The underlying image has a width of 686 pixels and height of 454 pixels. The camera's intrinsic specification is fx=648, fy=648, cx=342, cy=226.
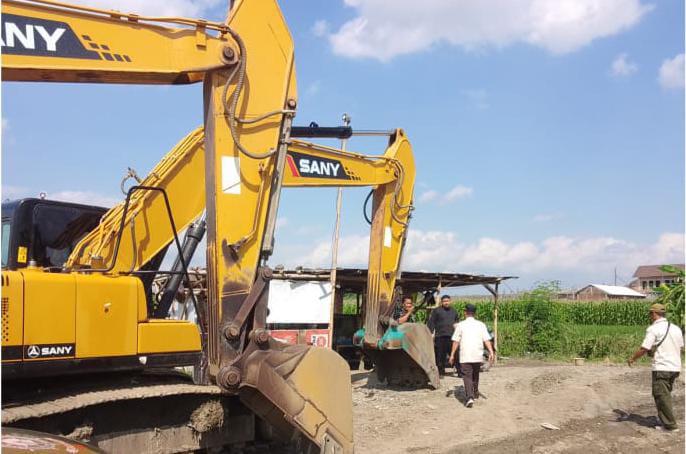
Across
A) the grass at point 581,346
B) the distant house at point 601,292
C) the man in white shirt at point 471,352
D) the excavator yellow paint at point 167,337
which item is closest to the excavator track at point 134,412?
the excavator yellow paint at point 167,337

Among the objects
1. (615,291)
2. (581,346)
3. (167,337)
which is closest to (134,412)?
(167,337)

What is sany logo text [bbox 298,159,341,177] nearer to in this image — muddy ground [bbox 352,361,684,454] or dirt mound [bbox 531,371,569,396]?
muddy ground [bbox 352,361,684,454]

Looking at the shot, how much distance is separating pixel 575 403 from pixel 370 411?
3.49 meters

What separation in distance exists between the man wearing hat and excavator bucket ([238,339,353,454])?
515 cm

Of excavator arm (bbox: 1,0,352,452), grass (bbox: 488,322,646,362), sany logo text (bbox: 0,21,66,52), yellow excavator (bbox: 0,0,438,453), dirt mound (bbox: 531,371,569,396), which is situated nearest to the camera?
sany logo text (bbox: 0,21,66,52)

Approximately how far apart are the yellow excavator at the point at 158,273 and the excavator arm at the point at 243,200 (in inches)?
0.5

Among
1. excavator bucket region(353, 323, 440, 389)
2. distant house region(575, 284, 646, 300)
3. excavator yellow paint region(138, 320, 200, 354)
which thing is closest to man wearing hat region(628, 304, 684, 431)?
excavator bucket region(353, 323, 440, 389)

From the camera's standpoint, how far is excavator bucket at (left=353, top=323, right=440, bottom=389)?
11328mm

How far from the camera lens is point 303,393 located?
572cm

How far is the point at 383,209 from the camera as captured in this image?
11133 millimetres

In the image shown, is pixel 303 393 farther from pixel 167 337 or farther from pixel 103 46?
pixel 103 46

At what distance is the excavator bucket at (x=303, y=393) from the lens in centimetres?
563

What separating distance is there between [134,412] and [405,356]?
6.87 m

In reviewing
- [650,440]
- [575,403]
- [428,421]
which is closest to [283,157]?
[428,421]
